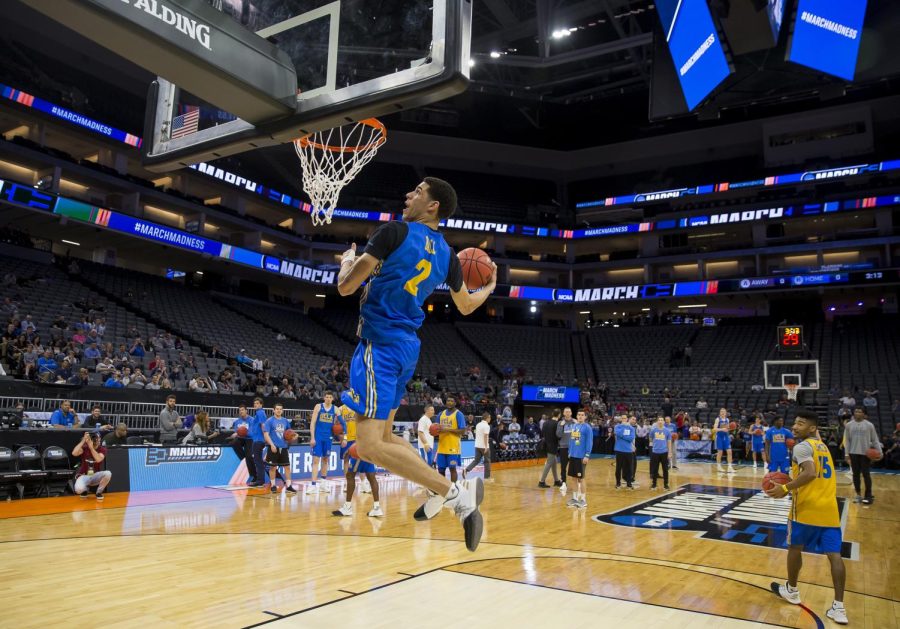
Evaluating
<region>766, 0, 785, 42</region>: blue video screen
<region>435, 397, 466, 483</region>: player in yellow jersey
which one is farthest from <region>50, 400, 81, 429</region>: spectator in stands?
<region>766, 0, 785, 42</region>: blue video screen

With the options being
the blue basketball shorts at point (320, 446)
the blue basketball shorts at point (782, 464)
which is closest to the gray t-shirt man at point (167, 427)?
the blue basketball shorts at point (320, 446)

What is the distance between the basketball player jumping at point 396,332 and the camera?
339 centimetres

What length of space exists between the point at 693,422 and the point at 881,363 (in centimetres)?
1012

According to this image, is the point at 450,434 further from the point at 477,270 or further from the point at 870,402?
the point at 870,402

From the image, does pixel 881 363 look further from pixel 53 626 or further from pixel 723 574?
pixel 53 626

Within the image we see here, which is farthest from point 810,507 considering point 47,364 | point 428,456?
point 47,364

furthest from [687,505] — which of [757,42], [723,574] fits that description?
[757,42]

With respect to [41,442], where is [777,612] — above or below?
below

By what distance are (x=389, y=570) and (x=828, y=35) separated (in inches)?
377

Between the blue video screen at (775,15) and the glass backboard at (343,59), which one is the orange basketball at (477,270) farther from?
the blue video screen at (775,15)

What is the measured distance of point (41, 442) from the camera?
34.4 ft

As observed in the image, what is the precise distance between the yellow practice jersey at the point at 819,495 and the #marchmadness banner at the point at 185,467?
10.5 meters

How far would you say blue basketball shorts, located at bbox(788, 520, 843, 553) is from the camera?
5.41 metres

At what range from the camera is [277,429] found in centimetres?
1201
